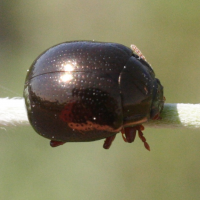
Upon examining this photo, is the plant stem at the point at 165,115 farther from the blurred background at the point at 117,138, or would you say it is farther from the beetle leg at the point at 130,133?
the blurred background at the point at 117,138

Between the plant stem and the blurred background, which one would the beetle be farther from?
the blurred background

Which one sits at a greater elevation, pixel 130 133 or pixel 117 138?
pixel 130 133

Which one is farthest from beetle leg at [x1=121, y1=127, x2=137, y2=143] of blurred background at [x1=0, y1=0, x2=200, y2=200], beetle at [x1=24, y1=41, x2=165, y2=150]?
blurred background at [x1=0, y1=0, x2=200, y2=200]

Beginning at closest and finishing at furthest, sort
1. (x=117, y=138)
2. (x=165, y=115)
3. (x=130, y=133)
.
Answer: (x=165, y=115)
(x=130, y=133)
(x=117, y=138)

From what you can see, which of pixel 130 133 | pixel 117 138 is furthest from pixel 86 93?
pixel 117 138

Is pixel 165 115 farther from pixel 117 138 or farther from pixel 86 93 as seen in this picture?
pixel 117 138

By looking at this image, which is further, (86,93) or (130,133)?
(130,133)

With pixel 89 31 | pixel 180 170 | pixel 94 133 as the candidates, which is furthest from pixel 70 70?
pixel 89 31
